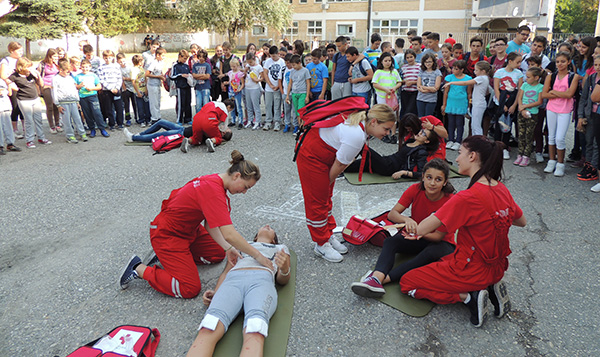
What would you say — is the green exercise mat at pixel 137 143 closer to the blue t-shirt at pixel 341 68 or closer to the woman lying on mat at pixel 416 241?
the blue t-shirt at pixel 341 68

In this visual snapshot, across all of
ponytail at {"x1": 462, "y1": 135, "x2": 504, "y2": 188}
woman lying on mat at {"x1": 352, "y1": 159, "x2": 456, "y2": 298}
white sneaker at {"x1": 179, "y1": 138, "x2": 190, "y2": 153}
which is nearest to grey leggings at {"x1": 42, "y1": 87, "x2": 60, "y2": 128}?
white sneaker at {"x1": 179, "y1": 138, "x2": 190, "y2": 153}

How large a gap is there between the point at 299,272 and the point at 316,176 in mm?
944

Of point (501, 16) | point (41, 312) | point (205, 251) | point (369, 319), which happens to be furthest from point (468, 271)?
point (501, 16)

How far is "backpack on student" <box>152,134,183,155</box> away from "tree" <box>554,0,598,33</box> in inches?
1868

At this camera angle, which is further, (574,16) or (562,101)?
(574,16)

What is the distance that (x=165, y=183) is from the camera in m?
6.49

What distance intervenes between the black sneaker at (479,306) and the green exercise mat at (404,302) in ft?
1.13

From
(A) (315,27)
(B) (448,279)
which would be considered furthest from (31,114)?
(A) (315,27)

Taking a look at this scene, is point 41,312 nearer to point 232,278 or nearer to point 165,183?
point 232,278

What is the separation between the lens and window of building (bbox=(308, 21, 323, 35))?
4170 cm

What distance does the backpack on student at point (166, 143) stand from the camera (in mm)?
8234

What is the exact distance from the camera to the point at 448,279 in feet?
10.6

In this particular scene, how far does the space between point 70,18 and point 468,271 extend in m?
34.4

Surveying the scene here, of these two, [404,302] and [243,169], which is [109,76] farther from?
[404,302]
